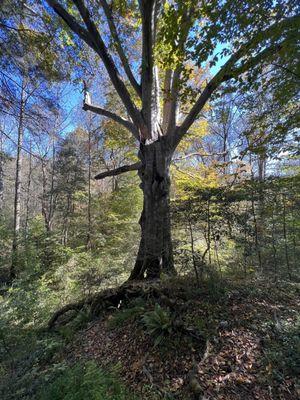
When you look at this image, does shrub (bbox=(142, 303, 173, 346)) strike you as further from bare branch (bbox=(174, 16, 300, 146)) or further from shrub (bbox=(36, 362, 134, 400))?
bare branch (bbox=(174, 16, 300, 146))

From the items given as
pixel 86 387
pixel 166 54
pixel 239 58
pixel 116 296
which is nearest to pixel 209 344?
pixel 86 387

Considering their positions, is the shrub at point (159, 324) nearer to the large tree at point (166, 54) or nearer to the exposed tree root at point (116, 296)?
the exposed tree root at point (116, 296)

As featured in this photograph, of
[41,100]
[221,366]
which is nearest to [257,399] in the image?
[221,366]

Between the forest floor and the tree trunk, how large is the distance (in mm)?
982

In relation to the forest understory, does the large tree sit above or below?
above

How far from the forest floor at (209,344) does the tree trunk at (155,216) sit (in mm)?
982

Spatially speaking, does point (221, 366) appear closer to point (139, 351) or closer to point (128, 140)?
point (139, 351)

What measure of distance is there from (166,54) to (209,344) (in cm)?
469

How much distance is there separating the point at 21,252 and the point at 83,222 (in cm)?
387

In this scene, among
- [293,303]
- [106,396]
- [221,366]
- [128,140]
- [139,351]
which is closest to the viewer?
[106,396]

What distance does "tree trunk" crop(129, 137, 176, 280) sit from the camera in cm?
482

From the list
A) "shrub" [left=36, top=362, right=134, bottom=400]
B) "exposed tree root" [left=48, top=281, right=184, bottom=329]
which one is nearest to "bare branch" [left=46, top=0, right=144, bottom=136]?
"exposed tree root" [left=48, top=281, right=184, bottom=329]

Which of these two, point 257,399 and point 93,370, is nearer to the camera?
point 257,399

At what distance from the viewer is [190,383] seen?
7.55 feet
